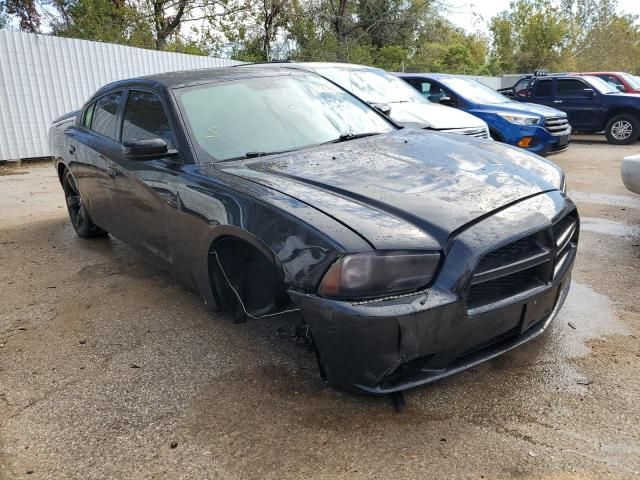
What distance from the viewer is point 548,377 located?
2527 millimetres

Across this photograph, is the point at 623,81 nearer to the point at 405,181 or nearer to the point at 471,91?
the point at 471,91

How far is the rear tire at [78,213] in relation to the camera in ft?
17.1

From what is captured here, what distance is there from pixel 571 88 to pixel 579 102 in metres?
0.41

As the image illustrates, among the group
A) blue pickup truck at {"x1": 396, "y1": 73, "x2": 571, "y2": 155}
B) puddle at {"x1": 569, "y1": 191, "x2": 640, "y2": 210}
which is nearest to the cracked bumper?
puddle at {"x1": 569, "y1": 191, "x2": 640, "y2": 210}

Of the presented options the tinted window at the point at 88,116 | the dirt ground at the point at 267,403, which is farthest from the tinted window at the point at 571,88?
the tinted window at the point at 88,116

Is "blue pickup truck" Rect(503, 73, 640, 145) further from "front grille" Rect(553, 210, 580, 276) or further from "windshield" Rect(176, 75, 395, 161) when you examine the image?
"front grille" Rect(553, 210, 580, 276)

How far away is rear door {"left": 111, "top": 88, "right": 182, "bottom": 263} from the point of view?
127 inches

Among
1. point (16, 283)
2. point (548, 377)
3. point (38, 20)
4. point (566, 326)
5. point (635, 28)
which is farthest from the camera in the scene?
point (635, 28)

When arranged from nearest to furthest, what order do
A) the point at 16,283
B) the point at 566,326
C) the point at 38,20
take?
the point at 566,326 < the point at 16,283 < the point at 38,20

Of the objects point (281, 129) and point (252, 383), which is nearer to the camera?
point (252, 383)

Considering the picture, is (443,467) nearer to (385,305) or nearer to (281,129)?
(385,305)

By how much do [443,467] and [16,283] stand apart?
3805mm

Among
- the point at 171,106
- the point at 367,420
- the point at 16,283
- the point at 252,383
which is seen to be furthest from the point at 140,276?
the point at 367,420

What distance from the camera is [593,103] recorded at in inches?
480
